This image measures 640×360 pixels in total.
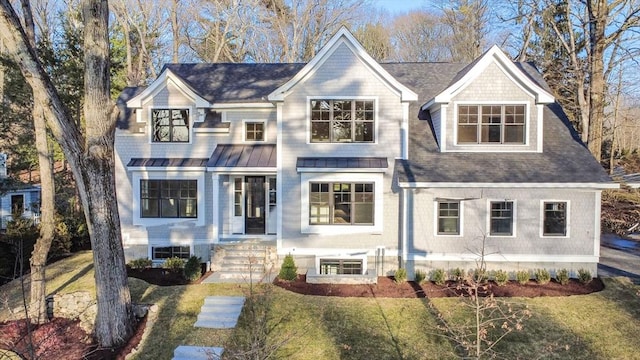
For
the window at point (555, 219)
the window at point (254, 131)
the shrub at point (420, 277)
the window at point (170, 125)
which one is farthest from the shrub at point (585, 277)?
the window at point (170, 125)

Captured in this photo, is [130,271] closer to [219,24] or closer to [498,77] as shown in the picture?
[498,77]

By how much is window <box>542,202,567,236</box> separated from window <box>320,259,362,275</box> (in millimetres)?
6163

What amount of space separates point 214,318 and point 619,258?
48.6ft

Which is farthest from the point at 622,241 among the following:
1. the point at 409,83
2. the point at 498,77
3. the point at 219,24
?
the point at 219,24

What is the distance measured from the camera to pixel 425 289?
11.3 meters

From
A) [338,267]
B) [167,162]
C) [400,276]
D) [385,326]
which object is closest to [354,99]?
[338,267]

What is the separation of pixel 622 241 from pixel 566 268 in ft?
26.6

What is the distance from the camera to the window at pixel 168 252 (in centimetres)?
1412

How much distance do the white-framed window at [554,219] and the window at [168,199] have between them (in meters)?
11.8

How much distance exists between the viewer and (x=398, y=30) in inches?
1375

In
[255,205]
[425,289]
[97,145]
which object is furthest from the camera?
[255,205]

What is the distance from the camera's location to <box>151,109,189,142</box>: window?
14141 millimetres

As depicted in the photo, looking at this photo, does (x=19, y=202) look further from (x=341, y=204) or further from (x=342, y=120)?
(x=342, y=120)

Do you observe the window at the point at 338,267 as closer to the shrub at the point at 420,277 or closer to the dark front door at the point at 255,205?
the shrub at the point at 420,277
